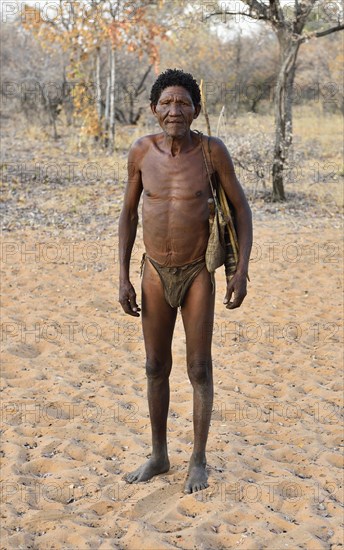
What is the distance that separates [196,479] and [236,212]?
122cm

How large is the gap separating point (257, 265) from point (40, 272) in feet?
6.88

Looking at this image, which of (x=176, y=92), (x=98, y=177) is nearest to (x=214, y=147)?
(x=176, y=92)

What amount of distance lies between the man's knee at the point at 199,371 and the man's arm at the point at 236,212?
0.94 ft

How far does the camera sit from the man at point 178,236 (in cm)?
295

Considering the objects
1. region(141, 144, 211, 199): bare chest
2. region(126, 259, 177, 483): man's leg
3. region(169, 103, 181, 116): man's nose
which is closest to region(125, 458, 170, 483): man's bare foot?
region(126, 259, 177, 483): man's leg

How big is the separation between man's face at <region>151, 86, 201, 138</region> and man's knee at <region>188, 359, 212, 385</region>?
0.98 metres

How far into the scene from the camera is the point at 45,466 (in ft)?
11.5

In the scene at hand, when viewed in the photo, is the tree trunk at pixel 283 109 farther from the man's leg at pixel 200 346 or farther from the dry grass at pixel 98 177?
the man's leg at pixel 200 346

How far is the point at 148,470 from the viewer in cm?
333

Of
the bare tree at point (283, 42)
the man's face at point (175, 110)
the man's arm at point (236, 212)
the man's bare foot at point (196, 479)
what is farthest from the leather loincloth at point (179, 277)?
the bare tree at point (283, 42)

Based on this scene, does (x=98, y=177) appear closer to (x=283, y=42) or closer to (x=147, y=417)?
(x=283, y=42)

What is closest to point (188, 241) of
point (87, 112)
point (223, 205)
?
point (223, 205)

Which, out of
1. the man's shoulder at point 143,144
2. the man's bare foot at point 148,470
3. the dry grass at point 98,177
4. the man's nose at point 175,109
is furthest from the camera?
the dry grass at point 98,177

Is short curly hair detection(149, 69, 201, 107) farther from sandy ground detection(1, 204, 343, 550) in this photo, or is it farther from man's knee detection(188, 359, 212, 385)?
sandy ground detection(1, 204, 343, 550)
